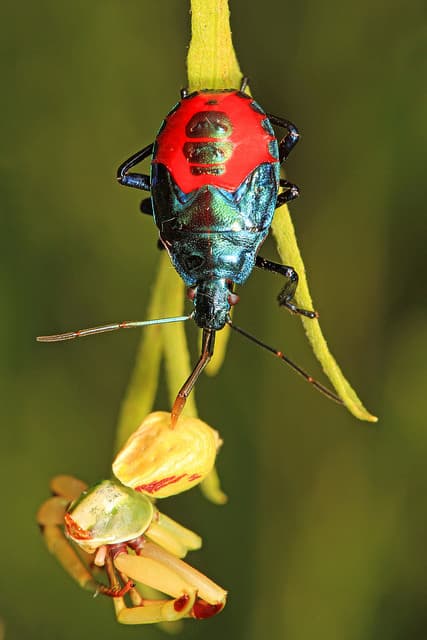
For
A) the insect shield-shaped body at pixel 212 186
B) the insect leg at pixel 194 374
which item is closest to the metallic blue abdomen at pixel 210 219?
the insect shield-shaped body at pixel 212 186

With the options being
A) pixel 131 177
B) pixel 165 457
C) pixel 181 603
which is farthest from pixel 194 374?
pixel 131 177

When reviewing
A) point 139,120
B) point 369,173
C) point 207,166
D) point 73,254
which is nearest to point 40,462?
point 73,254

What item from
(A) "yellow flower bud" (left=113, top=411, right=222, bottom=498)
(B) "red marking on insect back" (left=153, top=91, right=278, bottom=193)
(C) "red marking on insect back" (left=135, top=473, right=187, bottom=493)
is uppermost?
(B) "red marking on insect back" (left=153, top=91, right=278, bottom=193)

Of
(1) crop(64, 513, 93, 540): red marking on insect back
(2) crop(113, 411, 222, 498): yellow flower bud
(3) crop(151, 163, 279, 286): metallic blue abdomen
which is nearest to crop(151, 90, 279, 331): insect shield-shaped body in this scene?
(3) crop(151, 163, 279, 286): metallic blue abdomen

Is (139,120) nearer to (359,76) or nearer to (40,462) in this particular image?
(359,76)

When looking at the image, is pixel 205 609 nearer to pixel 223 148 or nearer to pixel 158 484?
pixel 158 484

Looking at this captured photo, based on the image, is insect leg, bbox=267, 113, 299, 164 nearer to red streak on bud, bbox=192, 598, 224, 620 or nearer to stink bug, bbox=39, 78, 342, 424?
stink bug, bbox=39, 78, 342, 424
